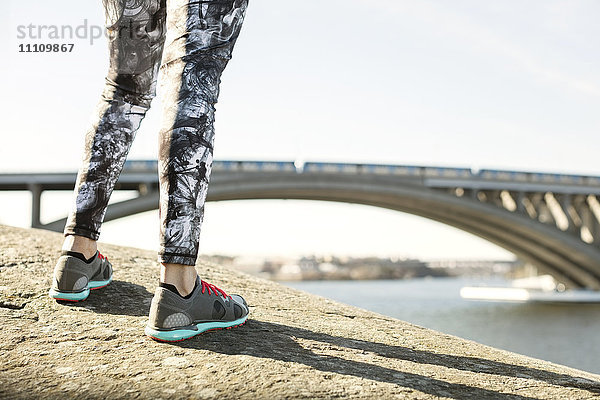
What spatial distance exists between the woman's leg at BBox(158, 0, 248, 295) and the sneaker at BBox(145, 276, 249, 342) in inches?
1.5

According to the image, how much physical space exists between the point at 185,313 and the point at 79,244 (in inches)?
24.4

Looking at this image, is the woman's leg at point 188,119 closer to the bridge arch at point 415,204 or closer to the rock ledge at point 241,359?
the rock ledge at point 241,359

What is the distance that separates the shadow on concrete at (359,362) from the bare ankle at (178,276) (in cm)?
17

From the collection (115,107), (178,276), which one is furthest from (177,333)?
(115,107)

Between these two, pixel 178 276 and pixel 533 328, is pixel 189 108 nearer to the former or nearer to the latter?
pixel 178 276

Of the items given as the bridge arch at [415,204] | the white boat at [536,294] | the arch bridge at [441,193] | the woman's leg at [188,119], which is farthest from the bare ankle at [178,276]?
the white boat at [536,294]

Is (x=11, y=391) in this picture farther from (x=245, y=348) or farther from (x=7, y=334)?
(x=245, y=348)

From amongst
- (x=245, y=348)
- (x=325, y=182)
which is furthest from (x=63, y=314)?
(x=325, y=182)

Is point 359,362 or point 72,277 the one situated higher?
point 72,277

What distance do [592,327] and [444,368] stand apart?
20357mm

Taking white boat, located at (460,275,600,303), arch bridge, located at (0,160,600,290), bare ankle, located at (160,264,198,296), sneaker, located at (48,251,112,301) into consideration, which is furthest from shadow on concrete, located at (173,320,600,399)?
white boat, located at (460,275,600,303)

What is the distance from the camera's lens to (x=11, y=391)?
4.58 feet

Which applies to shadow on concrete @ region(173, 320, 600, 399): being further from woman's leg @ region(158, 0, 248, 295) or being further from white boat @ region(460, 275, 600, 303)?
white boat @ region(460, 275, 600, 303)

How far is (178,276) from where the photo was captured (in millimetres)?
1670
